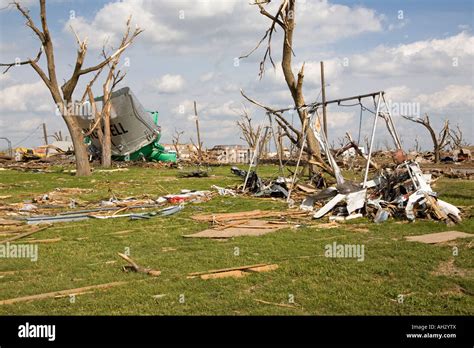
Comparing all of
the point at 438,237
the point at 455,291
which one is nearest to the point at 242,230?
the point at 438,237

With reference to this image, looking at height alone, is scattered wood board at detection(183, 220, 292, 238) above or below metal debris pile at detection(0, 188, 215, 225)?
below

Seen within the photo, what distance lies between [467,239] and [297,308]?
4676 millimetres

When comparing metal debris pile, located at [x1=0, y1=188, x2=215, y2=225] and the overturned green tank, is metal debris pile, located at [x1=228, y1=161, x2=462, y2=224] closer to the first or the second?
metal debris pile, located at [x1=0, y1=188, x2=215, y2=225]

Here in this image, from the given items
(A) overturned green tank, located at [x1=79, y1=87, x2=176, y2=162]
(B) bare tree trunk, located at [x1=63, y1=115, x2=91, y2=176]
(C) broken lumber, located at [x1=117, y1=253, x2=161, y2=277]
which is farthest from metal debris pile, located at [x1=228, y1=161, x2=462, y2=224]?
(A) overturned green tank, located at [x1=79, y1=87, x2=176, y2=162]

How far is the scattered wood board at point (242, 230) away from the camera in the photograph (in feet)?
35.9

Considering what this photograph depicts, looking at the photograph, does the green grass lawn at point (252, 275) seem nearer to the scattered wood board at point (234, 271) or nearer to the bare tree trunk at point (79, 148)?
the scattered wood board at point (234, 271)

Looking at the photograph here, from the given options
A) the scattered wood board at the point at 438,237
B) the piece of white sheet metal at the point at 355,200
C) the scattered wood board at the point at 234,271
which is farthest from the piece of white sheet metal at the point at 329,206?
the scattered wood board at the point at 234,271

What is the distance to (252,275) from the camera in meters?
7.55

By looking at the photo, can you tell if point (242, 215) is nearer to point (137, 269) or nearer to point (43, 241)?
point (43, 241)

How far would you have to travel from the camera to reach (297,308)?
6125 mm

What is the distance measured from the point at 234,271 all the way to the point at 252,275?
0.98 ft

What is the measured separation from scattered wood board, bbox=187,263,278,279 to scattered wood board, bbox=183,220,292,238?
289 centimetres

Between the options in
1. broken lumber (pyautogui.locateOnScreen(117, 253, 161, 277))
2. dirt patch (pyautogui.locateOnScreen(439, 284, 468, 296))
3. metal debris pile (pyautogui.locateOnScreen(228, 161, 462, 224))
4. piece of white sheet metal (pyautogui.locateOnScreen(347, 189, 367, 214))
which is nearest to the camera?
dirt patch (pyautogui.locateOnScreen(439, 284, 468, 296))

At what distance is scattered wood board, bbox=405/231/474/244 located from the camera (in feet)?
30.8
